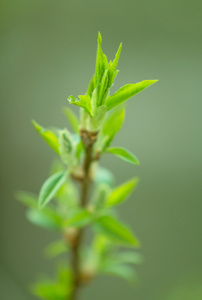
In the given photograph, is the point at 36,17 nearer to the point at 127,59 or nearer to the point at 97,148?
the point at 127,59

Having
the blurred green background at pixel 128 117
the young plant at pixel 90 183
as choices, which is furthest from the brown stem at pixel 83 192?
the blurred green background at pixel 128 117

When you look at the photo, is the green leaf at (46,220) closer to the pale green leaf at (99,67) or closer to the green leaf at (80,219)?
the green leaf at (80,219)

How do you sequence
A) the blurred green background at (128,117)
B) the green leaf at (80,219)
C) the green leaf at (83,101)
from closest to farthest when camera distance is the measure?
the green leaf at (83,101)
the green leaf at (80,219)
the blurred green background at (128,117)

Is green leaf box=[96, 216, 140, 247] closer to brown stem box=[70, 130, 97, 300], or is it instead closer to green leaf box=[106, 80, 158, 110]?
brown stem box=[70, 130, 97, 300]

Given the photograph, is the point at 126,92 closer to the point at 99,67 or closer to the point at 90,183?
the point at 99,67

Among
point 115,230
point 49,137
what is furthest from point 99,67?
point 115,230

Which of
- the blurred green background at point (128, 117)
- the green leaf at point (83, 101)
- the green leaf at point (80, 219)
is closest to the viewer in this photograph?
the green leaf at point (83, 101)

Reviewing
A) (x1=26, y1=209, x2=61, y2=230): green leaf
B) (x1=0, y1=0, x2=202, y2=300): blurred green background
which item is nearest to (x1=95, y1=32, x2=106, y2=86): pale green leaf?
(x1=26, y1=209, x2=61, y2=230): green leaf
